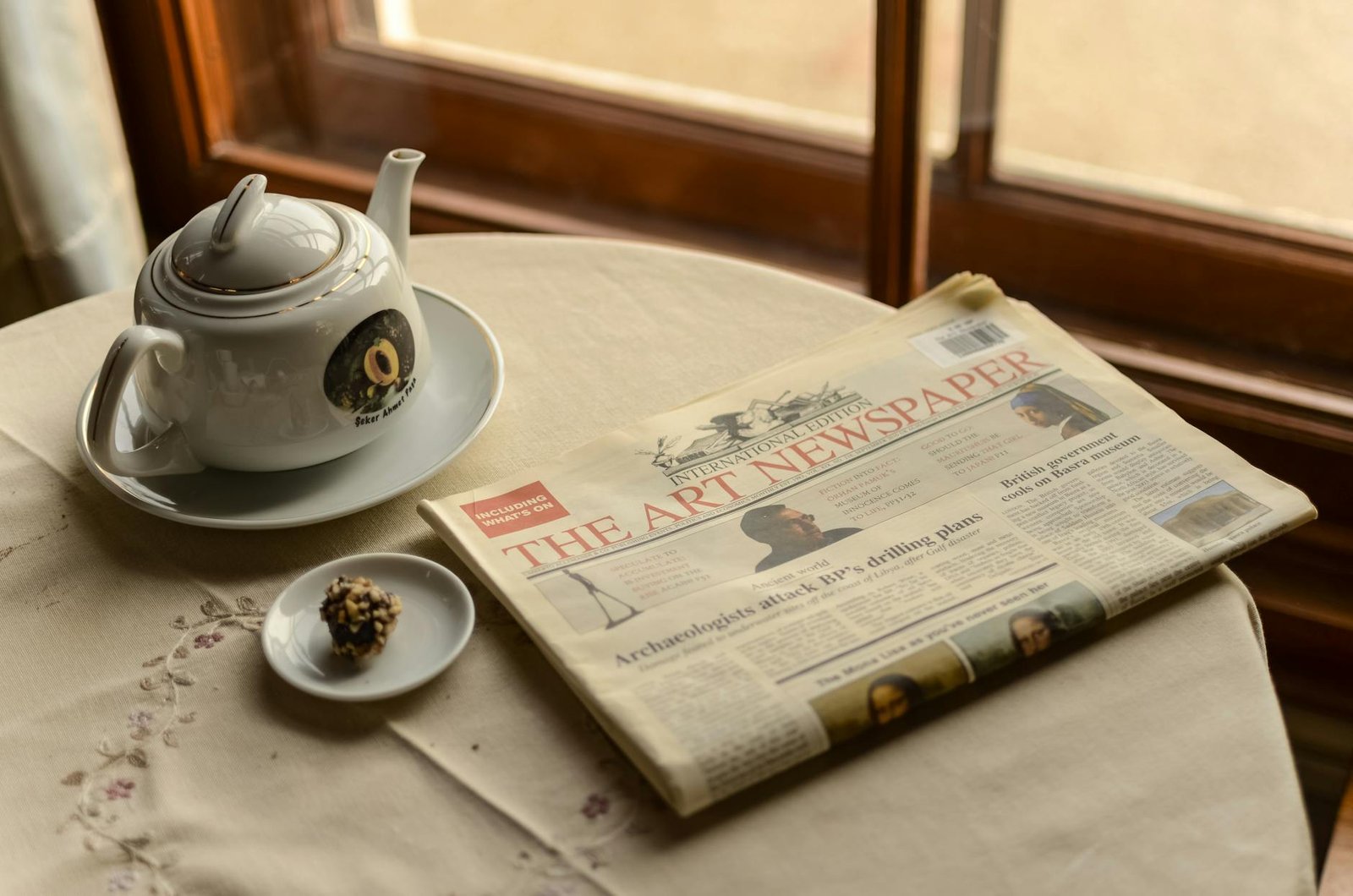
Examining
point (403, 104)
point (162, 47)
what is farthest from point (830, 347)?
point (162, 47)

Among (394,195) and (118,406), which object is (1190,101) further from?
(118,406)

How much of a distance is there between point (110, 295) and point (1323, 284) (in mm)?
1064

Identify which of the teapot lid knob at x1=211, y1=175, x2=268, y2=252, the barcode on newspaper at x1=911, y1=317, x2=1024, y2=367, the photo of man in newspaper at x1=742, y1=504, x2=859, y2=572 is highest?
the teapot lid knob at x1=211, y1=175, x2=268, y2=252

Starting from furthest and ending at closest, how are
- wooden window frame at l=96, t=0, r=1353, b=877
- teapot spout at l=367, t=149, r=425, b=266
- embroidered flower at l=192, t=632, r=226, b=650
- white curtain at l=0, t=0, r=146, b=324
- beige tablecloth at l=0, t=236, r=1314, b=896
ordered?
white curtain at l=0, t=0, r=146, b=324, wooden window frame at l=96, t=0, r=1353, b=877, teapot spout at l=367, t=149, r=425, b=266, embroidered flower at l=192, t=632, r=226, b=650, beige tablecloth at l=0, t=236, r=1314, b=896

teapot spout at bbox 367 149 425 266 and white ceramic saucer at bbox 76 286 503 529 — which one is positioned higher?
teapot spout at bbox 367 149 425 266

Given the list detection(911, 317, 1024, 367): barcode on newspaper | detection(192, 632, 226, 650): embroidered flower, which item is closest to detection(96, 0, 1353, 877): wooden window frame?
detection(911, 317, 1024, 367): barcode on newspaper

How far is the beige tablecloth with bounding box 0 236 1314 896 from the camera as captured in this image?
48 cm

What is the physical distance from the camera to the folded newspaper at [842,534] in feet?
1.71

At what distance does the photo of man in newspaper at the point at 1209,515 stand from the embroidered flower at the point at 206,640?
45 centimetres

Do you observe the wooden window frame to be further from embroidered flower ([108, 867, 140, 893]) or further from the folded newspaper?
embroidered flower ([108, 867, 140, 893])

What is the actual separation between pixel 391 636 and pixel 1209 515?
0.39 meters

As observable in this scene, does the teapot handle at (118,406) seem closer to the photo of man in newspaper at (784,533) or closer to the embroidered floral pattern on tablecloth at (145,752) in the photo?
the embroidered floral pattern on tablecloth at (145,752)

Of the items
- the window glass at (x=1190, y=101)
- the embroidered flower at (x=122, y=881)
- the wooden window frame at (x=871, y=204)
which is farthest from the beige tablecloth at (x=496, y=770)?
the window glass at (x=1190, y=101)

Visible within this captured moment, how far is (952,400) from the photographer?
69cm
